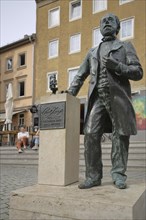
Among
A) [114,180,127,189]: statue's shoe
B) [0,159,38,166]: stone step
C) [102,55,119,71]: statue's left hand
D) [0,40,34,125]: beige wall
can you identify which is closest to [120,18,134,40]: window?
[0,40,34,125]: beige wall

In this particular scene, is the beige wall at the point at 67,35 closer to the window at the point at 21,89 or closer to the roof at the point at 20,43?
the roof at the point at 20,43

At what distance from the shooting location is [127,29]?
23.8m

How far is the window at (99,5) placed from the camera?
2524cm

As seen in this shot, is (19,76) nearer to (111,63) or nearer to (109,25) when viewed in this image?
(109,25)

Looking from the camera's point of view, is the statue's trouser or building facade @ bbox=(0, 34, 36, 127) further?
building facade @ bbox=(0, 34, 36, 127)

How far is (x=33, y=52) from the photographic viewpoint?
102 ft

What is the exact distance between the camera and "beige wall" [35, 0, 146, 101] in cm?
2298

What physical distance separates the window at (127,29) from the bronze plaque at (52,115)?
1996 cm

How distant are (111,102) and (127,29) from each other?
2073 centimetres

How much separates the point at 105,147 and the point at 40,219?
9.85 meters

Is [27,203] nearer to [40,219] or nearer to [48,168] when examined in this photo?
[40,219]

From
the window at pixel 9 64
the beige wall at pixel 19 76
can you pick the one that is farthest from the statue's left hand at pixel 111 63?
the window at pixel 9 64

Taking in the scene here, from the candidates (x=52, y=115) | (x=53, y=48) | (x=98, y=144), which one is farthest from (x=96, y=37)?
(x=98, y=144)

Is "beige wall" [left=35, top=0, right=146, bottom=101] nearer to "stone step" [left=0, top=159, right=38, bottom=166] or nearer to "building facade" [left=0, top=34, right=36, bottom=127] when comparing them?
"building facade" [left=0, top=34, right=36, bottom=127]
